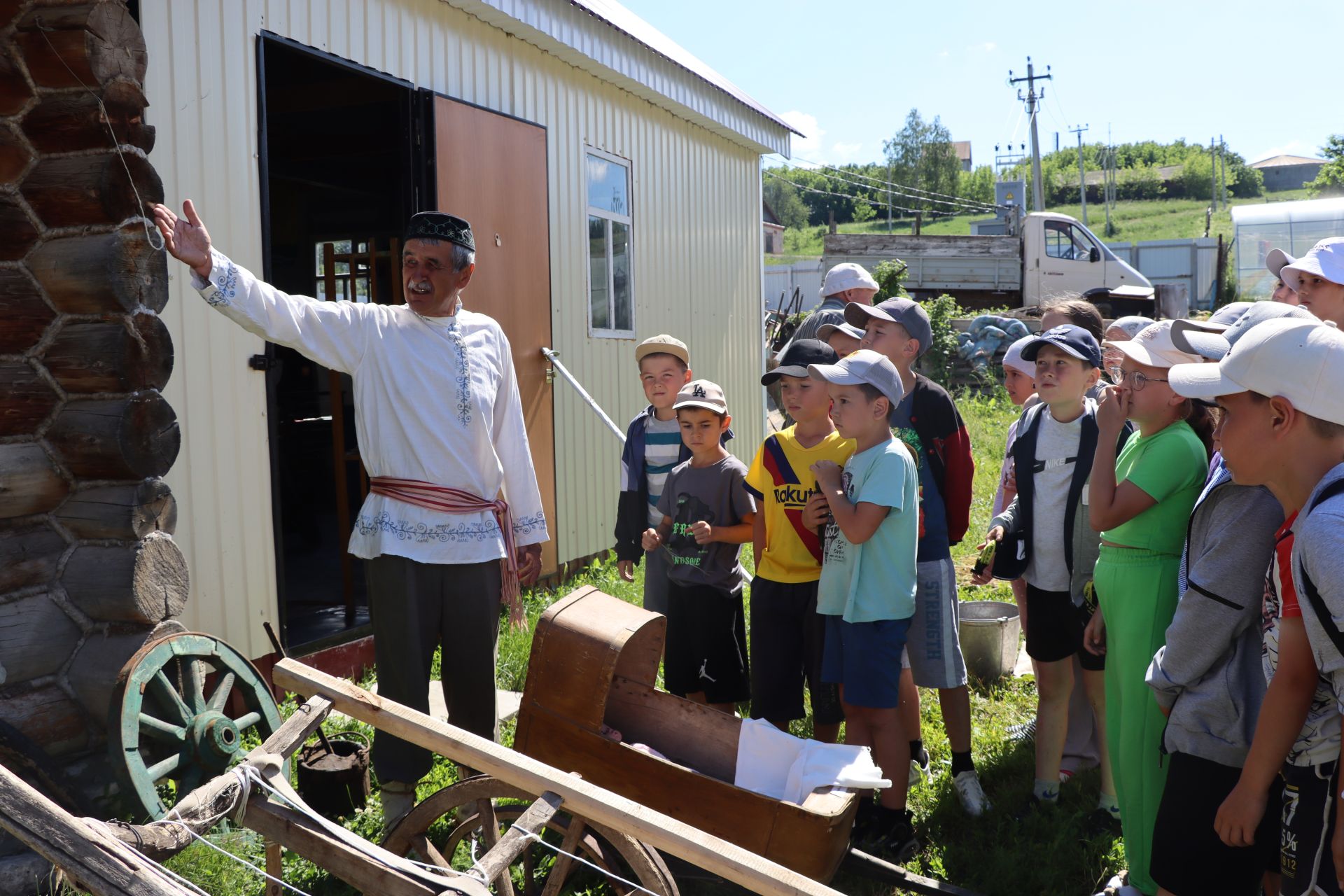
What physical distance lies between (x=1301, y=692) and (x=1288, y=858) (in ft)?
1.11

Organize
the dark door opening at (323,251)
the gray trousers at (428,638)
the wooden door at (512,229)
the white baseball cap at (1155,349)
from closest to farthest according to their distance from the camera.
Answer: the white baseball cap at (1155,349), the gray trousers at (428,638), the dark door opening at (323,251), the wooden door at (512,229)

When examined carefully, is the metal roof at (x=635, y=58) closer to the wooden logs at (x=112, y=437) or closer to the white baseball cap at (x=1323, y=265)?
the wooden logs at (x=112, y=437)

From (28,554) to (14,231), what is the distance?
1027 mm

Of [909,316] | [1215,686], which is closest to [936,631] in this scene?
[909,316]

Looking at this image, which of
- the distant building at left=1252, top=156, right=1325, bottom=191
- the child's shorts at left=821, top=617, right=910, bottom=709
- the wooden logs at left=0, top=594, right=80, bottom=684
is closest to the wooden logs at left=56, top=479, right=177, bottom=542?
the wooden logs at left=0, top=594, right=80, bottom=684

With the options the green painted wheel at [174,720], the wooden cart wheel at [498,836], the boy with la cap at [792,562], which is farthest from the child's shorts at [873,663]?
the green painted wheel at [174,720]

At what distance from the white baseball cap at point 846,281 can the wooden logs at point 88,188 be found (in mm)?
3260

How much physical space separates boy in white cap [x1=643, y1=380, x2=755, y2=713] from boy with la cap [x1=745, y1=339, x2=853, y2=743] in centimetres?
20

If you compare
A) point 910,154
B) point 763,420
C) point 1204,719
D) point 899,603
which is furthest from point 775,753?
point 910,154

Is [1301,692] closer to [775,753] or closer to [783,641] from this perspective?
[775,753]

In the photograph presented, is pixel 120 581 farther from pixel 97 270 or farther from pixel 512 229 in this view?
pixel 512 229

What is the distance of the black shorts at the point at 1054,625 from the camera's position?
12.6 ft

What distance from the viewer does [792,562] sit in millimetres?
3826

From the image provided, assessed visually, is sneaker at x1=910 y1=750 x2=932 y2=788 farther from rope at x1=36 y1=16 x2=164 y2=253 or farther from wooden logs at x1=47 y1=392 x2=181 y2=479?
rope at x1=36 y1=16 x2=164 y2=253
